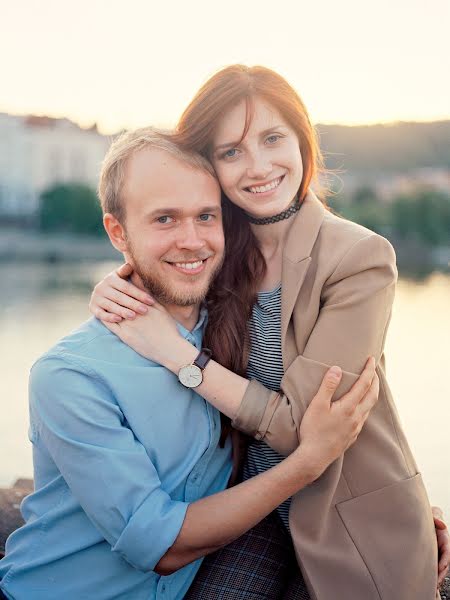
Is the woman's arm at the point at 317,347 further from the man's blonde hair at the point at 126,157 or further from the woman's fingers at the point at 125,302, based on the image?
the man's blonde hair at the point at 126,157

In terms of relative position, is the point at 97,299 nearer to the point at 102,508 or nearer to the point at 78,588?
the point at 102,508

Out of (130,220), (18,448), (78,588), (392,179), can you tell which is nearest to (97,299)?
→ (130,220)

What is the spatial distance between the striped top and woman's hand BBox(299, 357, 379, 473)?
23 centimetres

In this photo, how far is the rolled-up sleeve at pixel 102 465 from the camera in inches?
68.1

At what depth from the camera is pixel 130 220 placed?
6.70ft

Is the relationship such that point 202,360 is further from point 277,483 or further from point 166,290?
point 277,483

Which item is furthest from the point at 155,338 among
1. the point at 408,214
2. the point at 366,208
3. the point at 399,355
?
the point at 366,208

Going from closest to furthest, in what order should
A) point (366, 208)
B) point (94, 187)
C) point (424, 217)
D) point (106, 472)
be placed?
point (106, 472) → point (424, 217) → point (94, 187) → point (366, 208)

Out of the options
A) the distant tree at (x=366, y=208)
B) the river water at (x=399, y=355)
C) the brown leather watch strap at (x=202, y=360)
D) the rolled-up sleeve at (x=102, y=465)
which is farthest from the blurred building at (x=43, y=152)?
the rolled-up sleeve at (x=102, y=465)

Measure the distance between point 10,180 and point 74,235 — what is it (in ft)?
34.0

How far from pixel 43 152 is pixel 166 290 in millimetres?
38848

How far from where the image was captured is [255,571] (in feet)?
6.90

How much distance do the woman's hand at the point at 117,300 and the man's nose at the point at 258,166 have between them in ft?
1.52

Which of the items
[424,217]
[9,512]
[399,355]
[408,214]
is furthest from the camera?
[408,214]
